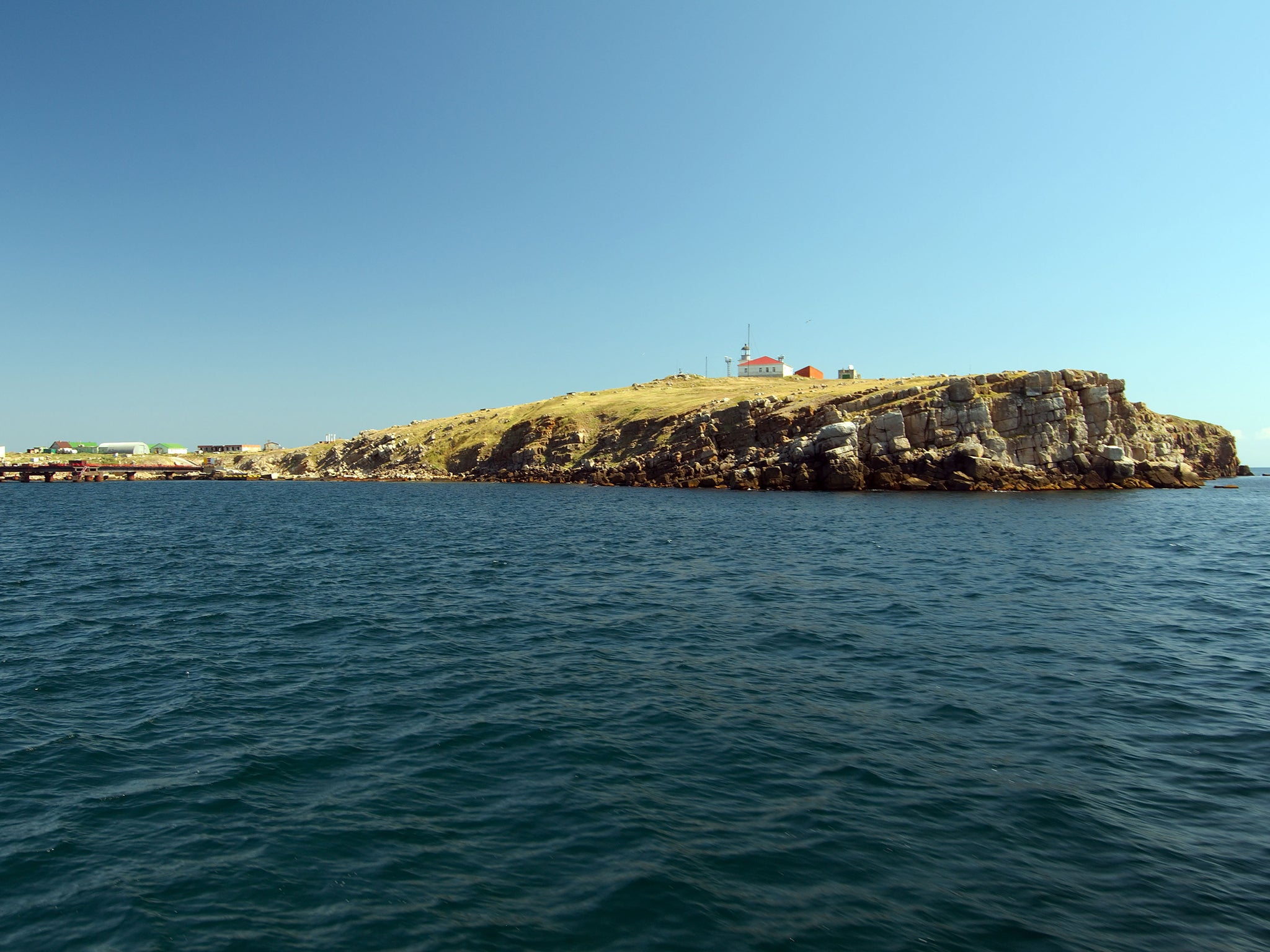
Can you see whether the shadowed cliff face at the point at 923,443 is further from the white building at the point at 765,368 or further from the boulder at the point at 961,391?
the white building at the point at 765,368

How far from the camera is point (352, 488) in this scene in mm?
127250

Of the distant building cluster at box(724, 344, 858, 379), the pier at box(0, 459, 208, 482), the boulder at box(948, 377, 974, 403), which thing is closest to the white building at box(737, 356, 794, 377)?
the distant building cluster at box(724, 344, 858, 379)

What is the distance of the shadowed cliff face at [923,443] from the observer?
9419cm

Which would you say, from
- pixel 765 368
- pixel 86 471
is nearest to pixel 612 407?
pixel 765 368

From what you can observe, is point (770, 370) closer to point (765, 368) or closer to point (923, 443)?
point (765, 368)

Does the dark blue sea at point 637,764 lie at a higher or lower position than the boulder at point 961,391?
lower

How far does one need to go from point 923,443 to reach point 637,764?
92378 millimetres

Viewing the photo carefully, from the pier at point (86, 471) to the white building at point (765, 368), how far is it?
137 meters

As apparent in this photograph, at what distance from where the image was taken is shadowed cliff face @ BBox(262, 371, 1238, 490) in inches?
3708

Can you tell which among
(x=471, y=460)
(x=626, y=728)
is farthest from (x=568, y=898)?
(x=471, y=460)

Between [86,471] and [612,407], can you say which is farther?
[86,471]

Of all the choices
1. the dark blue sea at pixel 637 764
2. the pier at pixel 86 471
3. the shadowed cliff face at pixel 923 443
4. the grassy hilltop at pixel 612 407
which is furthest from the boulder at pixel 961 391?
the pier at pixel 86 471

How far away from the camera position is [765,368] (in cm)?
18250

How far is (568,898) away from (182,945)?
16.5ft
